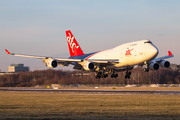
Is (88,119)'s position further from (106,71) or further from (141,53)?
(106,71)

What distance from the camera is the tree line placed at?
125m

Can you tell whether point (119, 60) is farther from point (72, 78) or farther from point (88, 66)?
point (72, 78)

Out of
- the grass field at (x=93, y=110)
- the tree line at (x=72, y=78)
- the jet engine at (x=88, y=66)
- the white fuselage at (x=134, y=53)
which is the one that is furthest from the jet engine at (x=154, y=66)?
the tree line at (x=72, y=78)

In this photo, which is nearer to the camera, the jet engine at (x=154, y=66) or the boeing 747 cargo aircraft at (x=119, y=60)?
the boeing 747 cargo aircraft at (x=119, y=60)

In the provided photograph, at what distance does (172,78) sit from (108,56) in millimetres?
73033

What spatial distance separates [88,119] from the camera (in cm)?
2388

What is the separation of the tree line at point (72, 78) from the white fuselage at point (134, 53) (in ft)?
200

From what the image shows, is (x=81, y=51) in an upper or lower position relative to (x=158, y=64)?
upper

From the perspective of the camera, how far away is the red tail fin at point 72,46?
74.8 m

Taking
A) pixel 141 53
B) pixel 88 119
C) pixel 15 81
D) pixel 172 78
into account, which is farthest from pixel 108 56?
pixel 15 81

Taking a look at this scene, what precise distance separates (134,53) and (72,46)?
26.4 metres

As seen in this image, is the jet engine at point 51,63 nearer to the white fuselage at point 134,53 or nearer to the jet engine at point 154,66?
the white fuselage at point 134,53

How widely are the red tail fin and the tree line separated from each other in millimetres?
47212

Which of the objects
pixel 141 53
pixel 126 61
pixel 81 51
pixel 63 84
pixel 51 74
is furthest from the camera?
pixel 51 74
